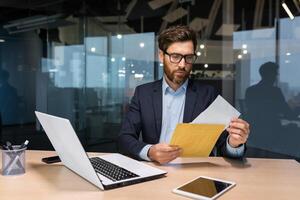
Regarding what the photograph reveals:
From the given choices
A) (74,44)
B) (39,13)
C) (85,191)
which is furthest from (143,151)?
(39,13)

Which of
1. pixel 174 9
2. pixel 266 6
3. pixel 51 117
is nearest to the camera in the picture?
pixel 51 117

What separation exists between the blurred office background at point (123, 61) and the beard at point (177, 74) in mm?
2143

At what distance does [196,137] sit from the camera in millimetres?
1214

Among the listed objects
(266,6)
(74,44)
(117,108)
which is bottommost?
(117,108)

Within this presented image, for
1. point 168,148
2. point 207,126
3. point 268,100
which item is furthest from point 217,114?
point 268,100

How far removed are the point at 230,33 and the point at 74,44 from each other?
227 centimetres

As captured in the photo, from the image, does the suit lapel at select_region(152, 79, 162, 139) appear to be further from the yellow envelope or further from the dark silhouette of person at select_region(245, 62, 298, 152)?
the dark silhouette of person at select_region(245, 62, 298, 152)

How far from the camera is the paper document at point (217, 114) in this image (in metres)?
1.17

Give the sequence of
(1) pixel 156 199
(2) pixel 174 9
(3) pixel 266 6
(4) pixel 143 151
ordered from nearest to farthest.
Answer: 1. (1) pixel 156 199
2. (4) pixel 143 151
3. (3) pixel 266 6
4. (2) pixel 174 9

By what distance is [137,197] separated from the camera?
3.03 ft

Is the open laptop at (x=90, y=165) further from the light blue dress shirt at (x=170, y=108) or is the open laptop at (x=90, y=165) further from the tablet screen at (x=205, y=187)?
the light blue dress shirt at (x=170, y=108)

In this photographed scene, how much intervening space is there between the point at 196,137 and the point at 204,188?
0.87 ft

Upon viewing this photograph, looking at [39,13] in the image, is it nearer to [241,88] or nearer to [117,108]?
[117,108]

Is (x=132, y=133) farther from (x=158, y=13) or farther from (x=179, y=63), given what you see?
(x=158, y=13)
